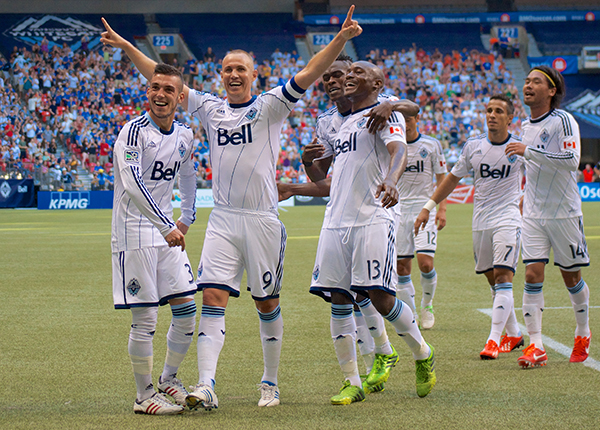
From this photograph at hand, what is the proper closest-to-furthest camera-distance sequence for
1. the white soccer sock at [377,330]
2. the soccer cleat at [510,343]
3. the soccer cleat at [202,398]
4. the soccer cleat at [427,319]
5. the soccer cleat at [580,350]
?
the soccer cleat at [202,398] → the white soccer sock at [377,330] → the soccer cleat at [580,350] → the soccer cleat at [510,343] → the soccer cleat at [427,319]

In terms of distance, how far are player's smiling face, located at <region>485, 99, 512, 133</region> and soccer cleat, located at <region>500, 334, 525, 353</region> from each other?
Answer: 187 centimetres

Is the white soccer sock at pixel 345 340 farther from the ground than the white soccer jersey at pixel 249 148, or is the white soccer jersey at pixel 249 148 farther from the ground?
the white soccer jersey at pixel 249 148

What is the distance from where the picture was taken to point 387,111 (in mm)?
4387

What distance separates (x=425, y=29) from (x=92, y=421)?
41.9 metres

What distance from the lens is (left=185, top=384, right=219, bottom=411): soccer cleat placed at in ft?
12.8

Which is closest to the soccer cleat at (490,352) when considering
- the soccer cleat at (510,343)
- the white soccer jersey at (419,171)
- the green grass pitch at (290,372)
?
the green grass pitch at (290,372)

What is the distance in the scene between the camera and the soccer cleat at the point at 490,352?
5488mm

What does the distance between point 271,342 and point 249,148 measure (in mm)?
1286

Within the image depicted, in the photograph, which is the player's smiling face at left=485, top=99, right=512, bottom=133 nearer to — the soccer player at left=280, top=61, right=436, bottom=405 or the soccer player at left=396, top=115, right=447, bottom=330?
the soccer player at left=396, top=115, right=447, bottom=330

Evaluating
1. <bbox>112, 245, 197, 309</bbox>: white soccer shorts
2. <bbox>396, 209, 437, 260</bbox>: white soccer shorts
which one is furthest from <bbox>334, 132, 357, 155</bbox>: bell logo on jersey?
<bbox>396, 209, 437, 260</bbox>: white soccer shorts

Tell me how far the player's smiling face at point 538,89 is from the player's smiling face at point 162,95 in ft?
9.71

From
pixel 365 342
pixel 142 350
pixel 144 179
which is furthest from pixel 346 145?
pixel 142 350

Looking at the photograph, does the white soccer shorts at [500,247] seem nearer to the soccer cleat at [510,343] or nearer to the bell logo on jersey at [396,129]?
the soccer cleat at [510,343]

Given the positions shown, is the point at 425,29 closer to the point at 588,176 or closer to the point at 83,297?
the point at 588,176
